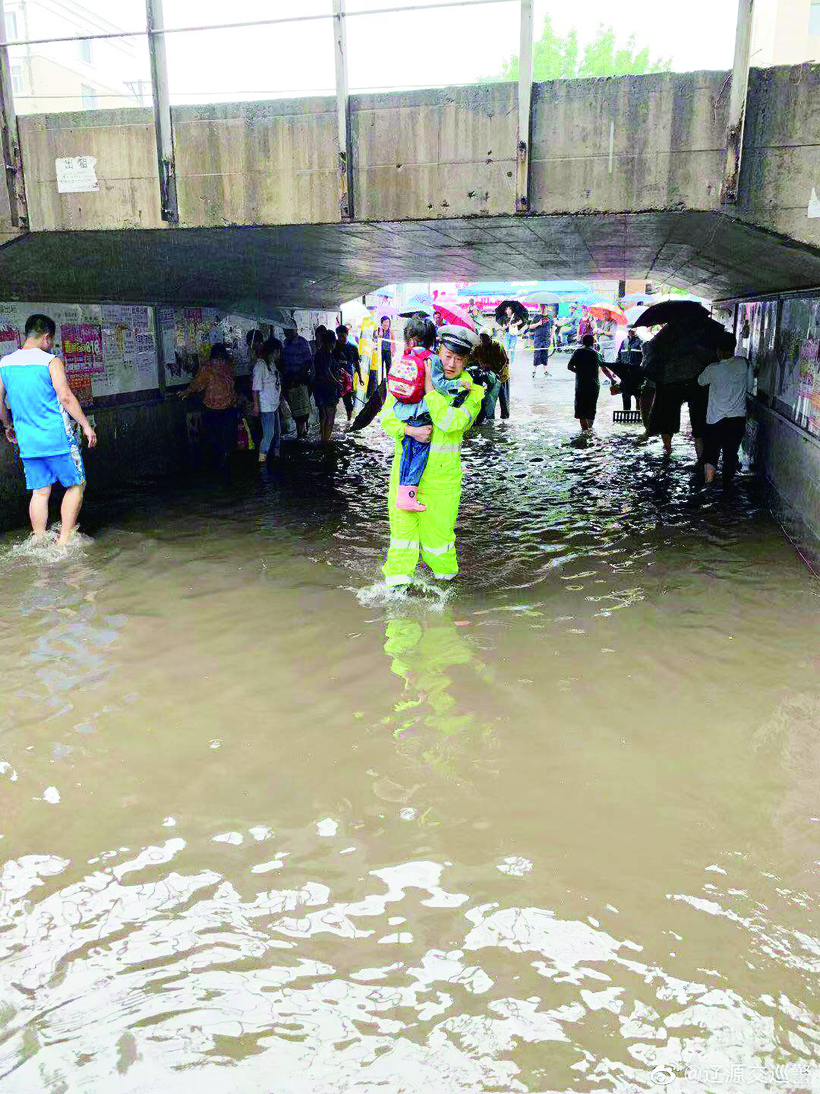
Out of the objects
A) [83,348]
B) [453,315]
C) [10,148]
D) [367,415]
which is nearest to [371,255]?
[453,315]

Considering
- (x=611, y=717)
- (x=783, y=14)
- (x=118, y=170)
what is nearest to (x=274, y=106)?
(x=118, y=170)

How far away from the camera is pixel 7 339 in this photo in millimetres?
9031

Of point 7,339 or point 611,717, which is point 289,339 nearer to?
point 7,339

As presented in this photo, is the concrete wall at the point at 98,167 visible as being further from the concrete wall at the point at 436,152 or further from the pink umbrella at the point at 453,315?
the pink umbrella at the point at 453,315

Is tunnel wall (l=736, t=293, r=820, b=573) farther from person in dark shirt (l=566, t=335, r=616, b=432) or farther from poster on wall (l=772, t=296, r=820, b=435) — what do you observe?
person in dark shirt (l=566, t=335, r=616, b=432)

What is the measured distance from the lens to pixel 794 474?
890cm

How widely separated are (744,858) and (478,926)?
1.15m

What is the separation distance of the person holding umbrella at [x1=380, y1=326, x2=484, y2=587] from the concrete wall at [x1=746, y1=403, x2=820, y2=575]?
10.7 feet

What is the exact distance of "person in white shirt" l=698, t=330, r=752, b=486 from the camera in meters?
10.1

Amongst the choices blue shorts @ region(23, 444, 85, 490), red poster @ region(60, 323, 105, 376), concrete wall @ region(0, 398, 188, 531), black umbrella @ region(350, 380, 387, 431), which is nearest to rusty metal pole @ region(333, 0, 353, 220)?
blue shorts @ region(23, 444, 85, 490)

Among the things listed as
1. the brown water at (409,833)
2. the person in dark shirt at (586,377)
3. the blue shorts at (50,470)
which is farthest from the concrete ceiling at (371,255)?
the brown water at (409,833)

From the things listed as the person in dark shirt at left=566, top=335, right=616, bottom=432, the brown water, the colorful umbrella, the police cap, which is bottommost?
the brown water

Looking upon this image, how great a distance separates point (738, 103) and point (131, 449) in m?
8.73

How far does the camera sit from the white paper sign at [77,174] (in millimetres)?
7254
